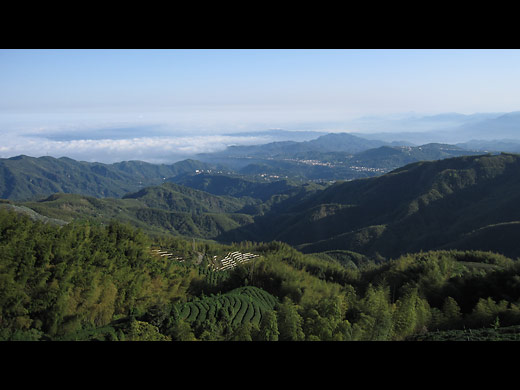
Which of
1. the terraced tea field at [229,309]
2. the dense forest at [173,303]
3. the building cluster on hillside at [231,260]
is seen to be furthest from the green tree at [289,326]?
the building cluster on hillside at [231,260]

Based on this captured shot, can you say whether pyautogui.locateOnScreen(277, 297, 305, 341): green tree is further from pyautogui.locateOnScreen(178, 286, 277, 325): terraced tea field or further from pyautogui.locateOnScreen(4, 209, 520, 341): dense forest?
pyautogui.locateOnScreen(178, 286, 277, 325): terraced tea field

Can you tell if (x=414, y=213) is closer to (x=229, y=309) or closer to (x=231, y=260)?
(x=231, y=260)

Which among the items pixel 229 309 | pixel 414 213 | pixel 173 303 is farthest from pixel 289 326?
pixel 414 213

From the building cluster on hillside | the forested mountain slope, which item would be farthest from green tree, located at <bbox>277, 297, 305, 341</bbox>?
the forested mountain slope
